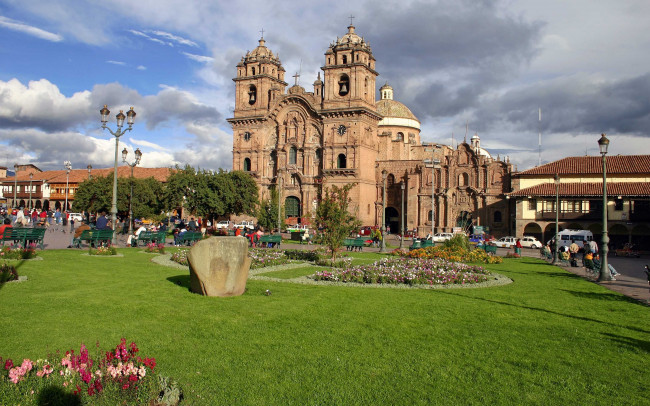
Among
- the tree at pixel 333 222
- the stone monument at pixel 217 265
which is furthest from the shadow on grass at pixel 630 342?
the tree at pixel 333 222

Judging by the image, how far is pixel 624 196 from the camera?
42281 millimetres

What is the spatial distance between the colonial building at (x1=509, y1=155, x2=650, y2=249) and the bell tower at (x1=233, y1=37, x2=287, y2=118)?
28.1 meters

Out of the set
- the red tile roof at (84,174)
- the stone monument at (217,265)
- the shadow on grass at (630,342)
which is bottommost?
the shadow on grass at (630,342)

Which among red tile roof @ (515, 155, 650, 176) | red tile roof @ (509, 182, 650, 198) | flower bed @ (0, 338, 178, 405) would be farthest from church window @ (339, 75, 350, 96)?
flower bed @ (0, 338, 178, 405)

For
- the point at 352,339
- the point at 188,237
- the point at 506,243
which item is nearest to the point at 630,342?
the point at 352,339

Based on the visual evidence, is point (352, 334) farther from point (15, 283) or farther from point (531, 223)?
point (531, 223)

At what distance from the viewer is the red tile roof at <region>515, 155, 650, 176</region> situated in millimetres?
45875

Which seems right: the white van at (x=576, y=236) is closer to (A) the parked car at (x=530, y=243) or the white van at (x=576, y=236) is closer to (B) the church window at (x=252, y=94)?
(A) the parked car at (x=530, y=243)

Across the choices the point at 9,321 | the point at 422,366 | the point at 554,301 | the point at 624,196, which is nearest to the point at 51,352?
the point at 9,321

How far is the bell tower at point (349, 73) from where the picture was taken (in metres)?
52.0

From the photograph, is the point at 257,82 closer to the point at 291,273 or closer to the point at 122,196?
the point at 122,196

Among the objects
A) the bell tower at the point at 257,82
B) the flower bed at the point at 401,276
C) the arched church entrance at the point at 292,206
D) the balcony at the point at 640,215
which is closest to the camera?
the flower bed at the point at 401,276

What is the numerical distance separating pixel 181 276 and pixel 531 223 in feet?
132

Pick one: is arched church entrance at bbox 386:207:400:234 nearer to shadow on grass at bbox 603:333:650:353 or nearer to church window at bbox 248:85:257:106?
church window at bbox 248:85:257:106
